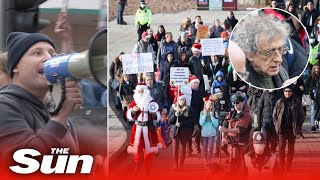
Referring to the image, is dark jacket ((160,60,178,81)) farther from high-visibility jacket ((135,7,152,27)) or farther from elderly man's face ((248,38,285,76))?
elderly man's face ((248,38,285,76))

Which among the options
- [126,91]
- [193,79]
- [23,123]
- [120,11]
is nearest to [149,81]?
[126,91]

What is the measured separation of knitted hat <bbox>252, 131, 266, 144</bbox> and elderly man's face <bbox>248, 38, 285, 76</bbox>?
459mm

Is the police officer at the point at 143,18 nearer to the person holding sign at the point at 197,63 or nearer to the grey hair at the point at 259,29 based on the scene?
the person holding sign at the point at 197,63

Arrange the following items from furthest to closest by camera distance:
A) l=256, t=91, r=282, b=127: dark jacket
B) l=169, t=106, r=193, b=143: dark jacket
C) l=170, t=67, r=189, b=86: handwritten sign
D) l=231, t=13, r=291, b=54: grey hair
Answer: l=169, t=106, r=193, b=143: dark jacket < l=170, t=67, r=189, b=86: handwritten sign < l=256, t=91, r=282, b=127: dark jacket < l=231, t=13, r=291, b=54: grey hair

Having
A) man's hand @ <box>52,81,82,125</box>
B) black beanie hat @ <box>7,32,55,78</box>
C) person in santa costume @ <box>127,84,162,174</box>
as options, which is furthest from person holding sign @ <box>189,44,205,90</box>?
black beanie hat @ <box>7,32,55,78</box>

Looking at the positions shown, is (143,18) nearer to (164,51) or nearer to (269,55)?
(164,51)

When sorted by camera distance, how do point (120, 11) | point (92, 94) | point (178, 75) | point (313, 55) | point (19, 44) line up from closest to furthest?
point (19, 44), point (92, 94), point (120, 11), point (313, 55), point (178, 75)

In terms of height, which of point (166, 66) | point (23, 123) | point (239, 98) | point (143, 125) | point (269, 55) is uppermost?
point (269, 55)

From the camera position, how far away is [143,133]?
515 centimetres

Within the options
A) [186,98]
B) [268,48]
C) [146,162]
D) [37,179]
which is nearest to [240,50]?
[268,48]

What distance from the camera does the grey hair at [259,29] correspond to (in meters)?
4.92

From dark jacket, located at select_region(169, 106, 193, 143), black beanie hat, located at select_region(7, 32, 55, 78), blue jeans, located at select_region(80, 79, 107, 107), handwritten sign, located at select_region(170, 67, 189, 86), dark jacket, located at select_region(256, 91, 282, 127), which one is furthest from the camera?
dark jacket, located at select_region(169, 106, 193, 143)

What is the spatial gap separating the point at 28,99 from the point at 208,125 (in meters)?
1.28

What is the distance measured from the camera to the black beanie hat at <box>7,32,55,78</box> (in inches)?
181
